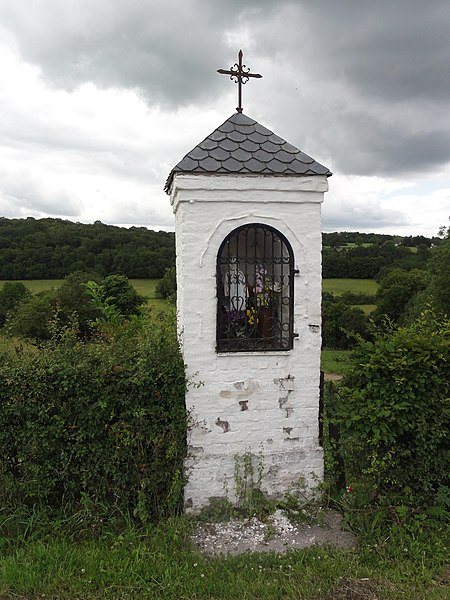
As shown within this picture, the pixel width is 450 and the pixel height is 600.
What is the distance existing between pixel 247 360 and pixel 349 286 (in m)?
29.4

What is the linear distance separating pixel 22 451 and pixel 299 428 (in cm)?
267

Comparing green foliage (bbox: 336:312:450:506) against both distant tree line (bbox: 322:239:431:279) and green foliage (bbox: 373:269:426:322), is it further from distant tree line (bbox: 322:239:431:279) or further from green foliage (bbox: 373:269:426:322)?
green foliage (bbox: 373:269:426:322)

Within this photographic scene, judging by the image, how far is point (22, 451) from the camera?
3971mm

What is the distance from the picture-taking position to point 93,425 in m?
4.03

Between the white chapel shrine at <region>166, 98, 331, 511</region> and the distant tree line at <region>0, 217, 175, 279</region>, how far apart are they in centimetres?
1999

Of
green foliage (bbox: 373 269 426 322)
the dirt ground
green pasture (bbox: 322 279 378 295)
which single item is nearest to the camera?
the dirt ground

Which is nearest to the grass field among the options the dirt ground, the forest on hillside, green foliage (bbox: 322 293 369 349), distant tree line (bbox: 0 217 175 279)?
the dirt ground

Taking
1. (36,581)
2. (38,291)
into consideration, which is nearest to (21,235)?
(38,291)

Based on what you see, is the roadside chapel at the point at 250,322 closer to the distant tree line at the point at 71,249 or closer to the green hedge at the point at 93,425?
the green hedge at the point at 93,425

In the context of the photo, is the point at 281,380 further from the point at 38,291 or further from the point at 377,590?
the point at 38,291

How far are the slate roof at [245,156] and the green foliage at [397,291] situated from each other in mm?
25997

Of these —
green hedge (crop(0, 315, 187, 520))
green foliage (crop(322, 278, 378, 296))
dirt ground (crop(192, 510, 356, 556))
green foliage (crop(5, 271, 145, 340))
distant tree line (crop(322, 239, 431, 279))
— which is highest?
distant tree line (crop(322, 239, 431, 279))

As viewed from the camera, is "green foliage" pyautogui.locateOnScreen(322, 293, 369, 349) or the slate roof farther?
"green foliage" pyautogui.locateOnScreen(322, 293, 369, 349)

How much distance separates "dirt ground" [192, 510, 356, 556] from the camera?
391 centimetres
